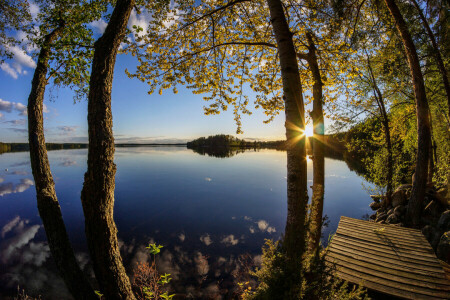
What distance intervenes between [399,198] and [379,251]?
29.5 feet

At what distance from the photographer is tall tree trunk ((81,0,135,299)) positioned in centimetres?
269

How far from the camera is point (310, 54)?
19.1 feet

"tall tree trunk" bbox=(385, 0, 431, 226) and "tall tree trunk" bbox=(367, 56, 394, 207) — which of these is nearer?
"tall tree trunk" bbox=(385, 0, 431, 226)

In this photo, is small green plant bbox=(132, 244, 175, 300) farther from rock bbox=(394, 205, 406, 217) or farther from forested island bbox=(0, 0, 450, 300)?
rock bbox=(394, 205, 406, 217)

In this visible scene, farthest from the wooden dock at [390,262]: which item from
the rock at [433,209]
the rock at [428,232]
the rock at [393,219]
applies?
the rock at [393,219]

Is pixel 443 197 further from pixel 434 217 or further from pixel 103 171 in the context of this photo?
pixel 103 171

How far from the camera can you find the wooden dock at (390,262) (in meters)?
4.90

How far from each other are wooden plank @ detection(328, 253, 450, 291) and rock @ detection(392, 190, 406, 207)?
370 inches

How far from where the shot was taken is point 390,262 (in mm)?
5922

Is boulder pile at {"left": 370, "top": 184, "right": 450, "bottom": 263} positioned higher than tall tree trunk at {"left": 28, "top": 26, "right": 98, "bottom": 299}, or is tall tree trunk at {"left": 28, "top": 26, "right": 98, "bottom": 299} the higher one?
tall tree trunk at {"left": 28, "top": 26, "right": 98, "bottom": 299}

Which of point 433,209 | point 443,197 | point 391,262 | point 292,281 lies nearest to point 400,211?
point 433,209

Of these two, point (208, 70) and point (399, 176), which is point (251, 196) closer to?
point (399, 176)

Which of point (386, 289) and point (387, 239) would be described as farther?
point (387, 239)

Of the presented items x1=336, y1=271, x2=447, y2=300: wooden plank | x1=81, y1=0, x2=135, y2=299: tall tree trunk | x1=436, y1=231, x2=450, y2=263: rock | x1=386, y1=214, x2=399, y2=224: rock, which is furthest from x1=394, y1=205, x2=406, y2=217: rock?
x1=81, y1=0, x2=135, y2=299: tall tree trunk
